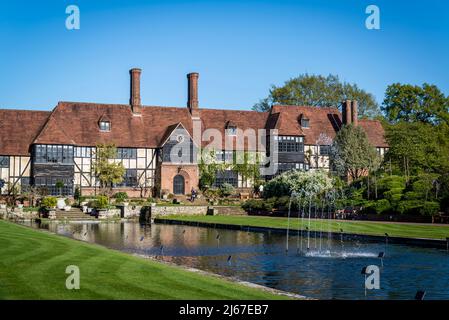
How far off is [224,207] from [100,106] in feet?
64.9

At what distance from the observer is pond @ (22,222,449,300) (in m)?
16.4

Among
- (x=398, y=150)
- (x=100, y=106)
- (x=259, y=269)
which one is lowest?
(x=259, y=269)

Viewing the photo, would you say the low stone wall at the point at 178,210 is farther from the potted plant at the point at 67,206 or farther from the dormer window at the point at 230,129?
the dormer window at the point at 230,129

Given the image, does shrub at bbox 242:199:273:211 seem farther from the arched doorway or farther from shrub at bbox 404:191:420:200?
the arched doorway

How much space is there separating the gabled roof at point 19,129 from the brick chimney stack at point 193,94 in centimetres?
1396

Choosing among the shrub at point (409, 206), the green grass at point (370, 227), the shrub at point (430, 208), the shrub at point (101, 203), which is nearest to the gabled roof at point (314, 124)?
the shrub at point (101, 203)

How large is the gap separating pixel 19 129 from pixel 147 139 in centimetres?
1180

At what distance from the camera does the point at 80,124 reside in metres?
58.2

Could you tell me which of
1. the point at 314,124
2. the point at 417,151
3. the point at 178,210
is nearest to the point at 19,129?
the point at 178,210

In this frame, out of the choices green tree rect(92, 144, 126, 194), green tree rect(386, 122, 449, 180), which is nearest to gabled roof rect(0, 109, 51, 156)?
green tree rect(92, 144, 126, 194)

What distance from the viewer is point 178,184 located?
58625 mm

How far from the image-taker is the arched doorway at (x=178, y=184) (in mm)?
58375

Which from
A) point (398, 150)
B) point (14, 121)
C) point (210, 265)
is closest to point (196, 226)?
point (210, 265)
